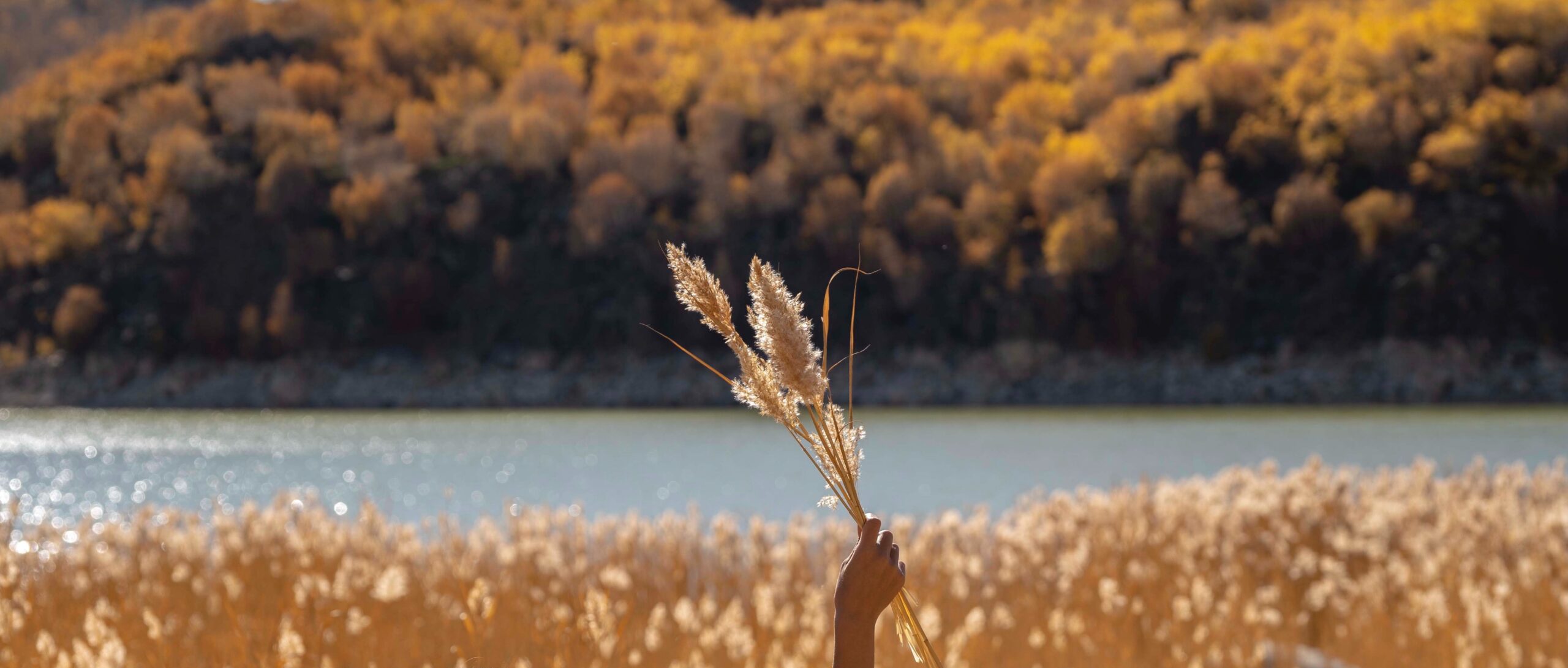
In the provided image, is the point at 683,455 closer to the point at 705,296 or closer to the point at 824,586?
the point at 824,586

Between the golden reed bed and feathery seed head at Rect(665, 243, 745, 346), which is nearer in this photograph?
feathery seed head at Rect(665, 243, 745, 346)

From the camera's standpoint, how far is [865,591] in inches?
85.4

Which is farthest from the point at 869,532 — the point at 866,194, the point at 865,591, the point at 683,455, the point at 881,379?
the point at 866,194

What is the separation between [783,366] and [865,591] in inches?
17.6

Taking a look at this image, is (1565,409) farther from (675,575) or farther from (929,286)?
(675,575)

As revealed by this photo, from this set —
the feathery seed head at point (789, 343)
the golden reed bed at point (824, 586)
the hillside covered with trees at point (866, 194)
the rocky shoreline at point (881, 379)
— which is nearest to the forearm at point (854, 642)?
the feathery seed head at point (789, 343)

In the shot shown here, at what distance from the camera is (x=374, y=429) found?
46.2 meters

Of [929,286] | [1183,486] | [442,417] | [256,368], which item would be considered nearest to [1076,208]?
[929,286]

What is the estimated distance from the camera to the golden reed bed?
460 centimetres

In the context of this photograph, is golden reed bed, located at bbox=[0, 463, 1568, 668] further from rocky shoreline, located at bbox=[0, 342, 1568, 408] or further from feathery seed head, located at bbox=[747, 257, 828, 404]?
rocky shoreline, located at bbox=[0, 342, 1568, 408]

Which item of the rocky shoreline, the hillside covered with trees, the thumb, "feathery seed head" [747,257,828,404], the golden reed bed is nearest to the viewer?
"feathery seed head" [747,257,828,404]

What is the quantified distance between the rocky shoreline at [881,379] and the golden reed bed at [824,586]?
44728 mm

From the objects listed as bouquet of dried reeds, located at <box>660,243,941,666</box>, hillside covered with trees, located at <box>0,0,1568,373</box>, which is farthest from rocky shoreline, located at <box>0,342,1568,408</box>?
bouquet of dried reeds, located at <box>660,243,941,666</box>

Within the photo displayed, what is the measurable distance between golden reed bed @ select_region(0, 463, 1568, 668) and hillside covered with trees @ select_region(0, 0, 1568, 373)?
133ft
